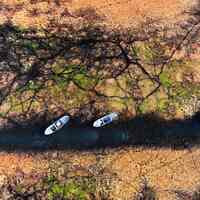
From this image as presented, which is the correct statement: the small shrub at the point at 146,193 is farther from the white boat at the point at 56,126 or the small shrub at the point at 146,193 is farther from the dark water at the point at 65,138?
the white boat at the point at 56,126

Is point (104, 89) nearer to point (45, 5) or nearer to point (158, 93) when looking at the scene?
point (158, 93)

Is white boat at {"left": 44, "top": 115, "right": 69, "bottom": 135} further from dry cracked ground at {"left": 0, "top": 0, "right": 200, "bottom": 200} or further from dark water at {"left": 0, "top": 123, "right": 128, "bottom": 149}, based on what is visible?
dry cracked ground at {"left": 0, "top": 0, "right": 200, "bottom": 200}

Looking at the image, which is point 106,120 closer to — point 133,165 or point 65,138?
point 65,138

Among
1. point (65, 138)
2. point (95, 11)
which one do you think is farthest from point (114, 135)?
point (95, 11)

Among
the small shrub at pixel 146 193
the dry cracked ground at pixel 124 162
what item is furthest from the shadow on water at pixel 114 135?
the small shrub at pixel 146 193

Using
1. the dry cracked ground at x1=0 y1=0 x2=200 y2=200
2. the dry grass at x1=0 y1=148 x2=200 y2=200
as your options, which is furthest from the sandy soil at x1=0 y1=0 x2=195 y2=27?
the dry grass at x1=0 y1=148 x2=200 y2=200

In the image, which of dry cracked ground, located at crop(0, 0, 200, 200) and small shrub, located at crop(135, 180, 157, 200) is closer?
small shrub, located at crop(135, 180, 157, 200)
